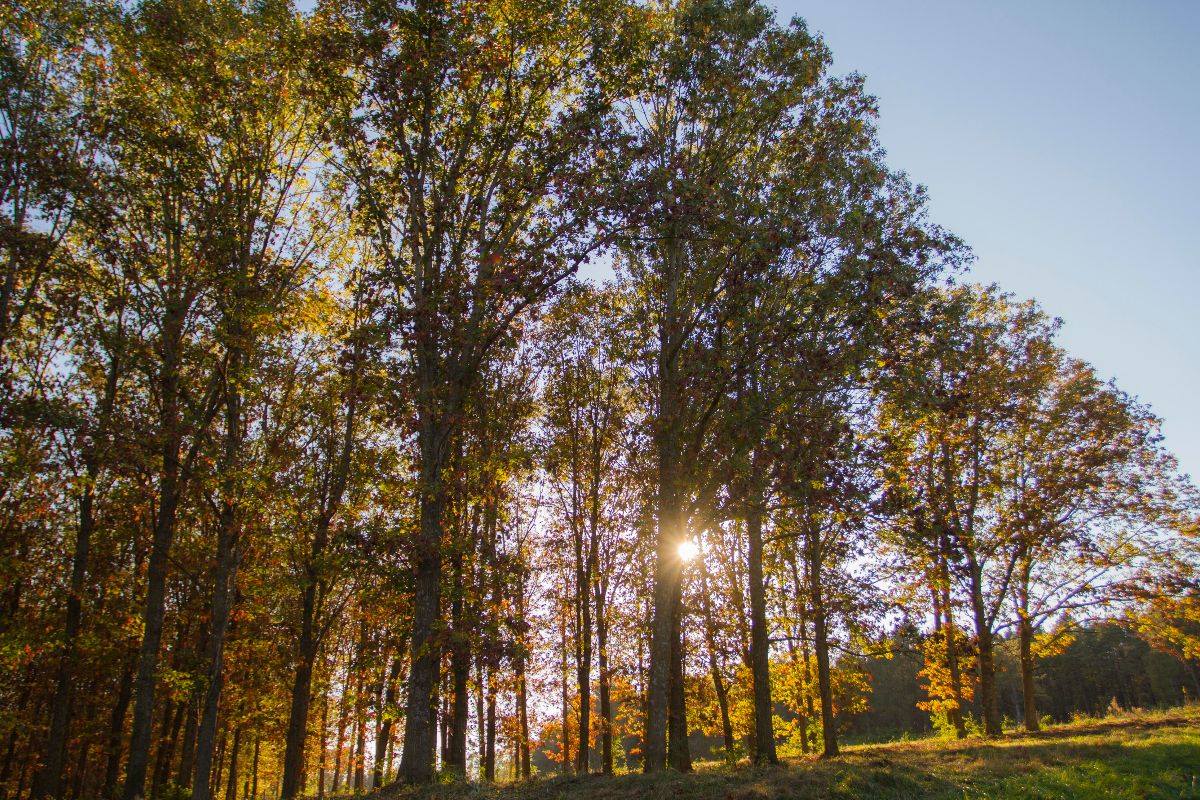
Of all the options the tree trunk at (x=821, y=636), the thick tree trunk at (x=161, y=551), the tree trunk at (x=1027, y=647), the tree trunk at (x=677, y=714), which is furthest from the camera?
the tree trunk at (x=1027, y=647)

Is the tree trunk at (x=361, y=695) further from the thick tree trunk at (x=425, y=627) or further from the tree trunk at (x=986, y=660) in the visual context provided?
the tree trunk at (x=986, y=660)

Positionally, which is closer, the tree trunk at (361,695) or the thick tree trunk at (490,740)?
the tree trunk at (361,695)

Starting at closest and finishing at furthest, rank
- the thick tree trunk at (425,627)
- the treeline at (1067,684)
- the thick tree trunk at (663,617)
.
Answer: the thick tree trunk at (425,627) → the thick tree trunk at (663,617) → the treeline at (1067,684)

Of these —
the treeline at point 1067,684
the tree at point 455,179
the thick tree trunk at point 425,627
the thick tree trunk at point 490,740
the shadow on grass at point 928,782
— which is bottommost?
the treeline at point 1067,684

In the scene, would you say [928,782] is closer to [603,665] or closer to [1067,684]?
[603,665]

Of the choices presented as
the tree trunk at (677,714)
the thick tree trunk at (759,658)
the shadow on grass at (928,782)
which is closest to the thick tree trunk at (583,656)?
the tree trunk at (677,714)

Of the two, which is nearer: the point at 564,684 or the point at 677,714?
the point at 677,714

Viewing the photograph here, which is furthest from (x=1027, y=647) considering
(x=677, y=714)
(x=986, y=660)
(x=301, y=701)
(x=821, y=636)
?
(x=301, y=701)

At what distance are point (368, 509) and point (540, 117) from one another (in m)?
14.3

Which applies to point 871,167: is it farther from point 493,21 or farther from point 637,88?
point 493,21

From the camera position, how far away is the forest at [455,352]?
13602mm

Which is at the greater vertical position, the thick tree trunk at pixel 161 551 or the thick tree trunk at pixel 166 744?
the thick tree trunk at pixel 161 551

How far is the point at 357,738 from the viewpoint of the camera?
141 ft

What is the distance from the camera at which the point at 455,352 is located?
1378 cm
